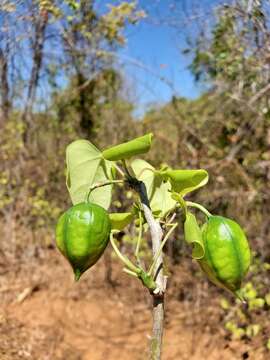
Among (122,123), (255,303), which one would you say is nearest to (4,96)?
(122,123)

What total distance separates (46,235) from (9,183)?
0.52 m

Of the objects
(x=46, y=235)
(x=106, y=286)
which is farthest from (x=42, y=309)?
(x=46, y=235)

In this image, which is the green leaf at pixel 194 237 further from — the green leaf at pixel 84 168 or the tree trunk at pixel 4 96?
the tree trunk at pixel 4 96

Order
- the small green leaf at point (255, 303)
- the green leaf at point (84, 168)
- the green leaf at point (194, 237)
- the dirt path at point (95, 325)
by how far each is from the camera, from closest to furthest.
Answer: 1. the green leaf at point (194, 237)
2. the green leaf at point (84, 168)
3. the small green leaf at point (255, 303)
4. the dirt path at point (95, 325)

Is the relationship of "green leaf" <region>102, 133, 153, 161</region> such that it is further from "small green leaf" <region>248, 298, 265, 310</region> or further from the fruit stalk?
"small green leaf" <region>248, 298, 265, 310</region>

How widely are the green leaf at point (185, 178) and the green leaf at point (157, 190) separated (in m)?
0.03

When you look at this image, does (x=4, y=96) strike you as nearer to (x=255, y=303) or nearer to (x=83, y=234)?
(x=255, y=303)

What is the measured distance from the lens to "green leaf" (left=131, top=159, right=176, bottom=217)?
913 mm

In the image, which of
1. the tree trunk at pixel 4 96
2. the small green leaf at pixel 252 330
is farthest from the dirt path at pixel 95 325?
the tree trunk at pixel 4 96

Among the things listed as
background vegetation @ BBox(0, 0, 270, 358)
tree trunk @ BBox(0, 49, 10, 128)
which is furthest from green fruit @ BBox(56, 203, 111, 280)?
tree trunk @ BBox(0, 49, 10, 128)

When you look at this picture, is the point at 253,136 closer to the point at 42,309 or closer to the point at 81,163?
the point at 42,309

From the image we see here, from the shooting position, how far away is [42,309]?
10.1ft

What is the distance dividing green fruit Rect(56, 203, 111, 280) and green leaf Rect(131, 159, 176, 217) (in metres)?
0.13

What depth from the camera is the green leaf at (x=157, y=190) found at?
3.00 feet
